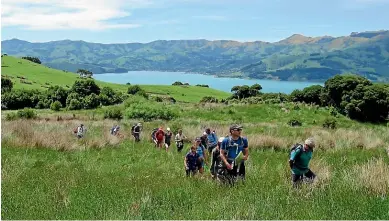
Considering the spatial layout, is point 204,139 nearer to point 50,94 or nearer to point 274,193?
point 274,193

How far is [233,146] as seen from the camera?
9.85m

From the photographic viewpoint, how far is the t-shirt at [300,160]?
9602mm

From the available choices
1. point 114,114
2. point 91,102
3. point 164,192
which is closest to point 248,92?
point 91,102

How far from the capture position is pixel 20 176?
10438mm

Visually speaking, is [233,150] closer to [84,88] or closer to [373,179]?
[373,179]

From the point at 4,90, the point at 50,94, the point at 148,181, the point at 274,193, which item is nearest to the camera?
the point at 274,193

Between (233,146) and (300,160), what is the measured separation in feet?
4.86

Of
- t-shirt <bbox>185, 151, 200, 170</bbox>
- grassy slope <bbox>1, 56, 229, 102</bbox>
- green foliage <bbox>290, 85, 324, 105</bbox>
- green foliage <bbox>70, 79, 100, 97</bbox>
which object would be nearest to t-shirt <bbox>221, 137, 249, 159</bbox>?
t-shirt <bbox>185, 151, 200, 170</bbox>

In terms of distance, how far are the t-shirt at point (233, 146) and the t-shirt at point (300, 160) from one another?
1.12m

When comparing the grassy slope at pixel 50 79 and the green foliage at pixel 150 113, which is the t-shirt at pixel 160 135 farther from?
the grassy slope at pixel 50 79

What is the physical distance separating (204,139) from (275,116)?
2876cm

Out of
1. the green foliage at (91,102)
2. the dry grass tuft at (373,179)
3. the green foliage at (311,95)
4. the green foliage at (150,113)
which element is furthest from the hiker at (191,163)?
the green foliage at (91,102)

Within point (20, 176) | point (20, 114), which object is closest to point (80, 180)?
point (20, 176)

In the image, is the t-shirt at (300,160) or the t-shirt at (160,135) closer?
the t-shirt at (300,160)
